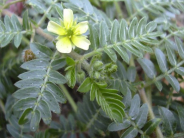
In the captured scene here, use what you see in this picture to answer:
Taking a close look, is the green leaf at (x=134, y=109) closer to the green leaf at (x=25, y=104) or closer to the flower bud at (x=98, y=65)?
the flower bud at (x=98, y=65)

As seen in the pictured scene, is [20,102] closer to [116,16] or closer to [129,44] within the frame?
[129,44]

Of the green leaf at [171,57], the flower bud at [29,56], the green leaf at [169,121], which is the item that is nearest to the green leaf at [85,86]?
the flower bud at [29,56]

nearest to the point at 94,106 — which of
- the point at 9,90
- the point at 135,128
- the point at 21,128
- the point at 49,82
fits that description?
the point at 135,128

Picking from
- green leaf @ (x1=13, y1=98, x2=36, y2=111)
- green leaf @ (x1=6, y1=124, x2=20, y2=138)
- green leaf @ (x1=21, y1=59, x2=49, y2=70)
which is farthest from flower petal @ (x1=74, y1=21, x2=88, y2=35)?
green leaf @ (x1=6, y1=124, x2=20, y2=138)

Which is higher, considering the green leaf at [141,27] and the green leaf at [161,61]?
the green leaf at [141,27]

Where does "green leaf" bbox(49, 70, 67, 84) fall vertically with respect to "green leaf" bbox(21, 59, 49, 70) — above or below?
below

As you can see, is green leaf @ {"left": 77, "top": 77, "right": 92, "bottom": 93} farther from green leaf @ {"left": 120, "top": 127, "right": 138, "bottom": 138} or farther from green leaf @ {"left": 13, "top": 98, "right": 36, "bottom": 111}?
green leaf @ {"left": 120, "top": 127, "right": 138, "bottom": 138}

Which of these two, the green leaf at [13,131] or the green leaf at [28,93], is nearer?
the green leaf at [28,93]
